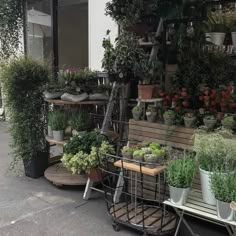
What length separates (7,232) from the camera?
2.58m

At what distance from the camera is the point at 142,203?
8.84 feet

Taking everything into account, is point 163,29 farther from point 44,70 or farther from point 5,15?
point 5,15

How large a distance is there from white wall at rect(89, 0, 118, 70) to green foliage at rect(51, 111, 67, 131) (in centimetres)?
158

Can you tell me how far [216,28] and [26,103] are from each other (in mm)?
2213

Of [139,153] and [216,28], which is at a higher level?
[216,28]

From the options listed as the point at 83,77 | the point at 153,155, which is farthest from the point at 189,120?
the point at 83,77

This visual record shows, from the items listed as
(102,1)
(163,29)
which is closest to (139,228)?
(163,29)

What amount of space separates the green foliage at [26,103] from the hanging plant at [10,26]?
2975 millimetres

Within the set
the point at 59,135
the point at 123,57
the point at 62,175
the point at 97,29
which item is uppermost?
the point at 97,29

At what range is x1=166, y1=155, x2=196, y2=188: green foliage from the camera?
2137 millimetres

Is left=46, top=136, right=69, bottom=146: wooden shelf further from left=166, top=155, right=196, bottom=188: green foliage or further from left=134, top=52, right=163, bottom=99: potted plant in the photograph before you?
left=166, top=155, right=196, bottom=188: green foliage

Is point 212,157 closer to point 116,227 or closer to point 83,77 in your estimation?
point 116,227

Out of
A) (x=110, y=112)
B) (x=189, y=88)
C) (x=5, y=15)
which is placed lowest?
(x=110, y=112)

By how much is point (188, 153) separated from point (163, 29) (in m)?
1.31
